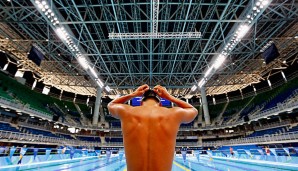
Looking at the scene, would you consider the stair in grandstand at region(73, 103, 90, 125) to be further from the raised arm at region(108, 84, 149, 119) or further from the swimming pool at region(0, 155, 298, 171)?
the raised arm at region(108, 84, 149, 119)

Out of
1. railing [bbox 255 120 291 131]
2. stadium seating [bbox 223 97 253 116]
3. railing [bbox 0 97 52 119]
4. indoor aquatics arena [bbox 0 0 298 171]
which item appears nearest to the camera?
indoor aquatics arena [bbox 0 0 298 171]

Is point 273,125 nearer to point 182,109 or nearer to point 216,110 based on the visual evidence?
point 216,110

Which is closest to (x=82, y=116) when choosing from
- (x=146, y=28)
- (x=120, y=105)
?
(x=146, y=28)

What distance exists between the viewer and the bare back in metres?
1.59

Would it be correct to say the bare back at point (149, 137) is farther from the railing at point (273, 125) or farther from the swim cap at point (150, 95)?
the railing at point (273, 125)

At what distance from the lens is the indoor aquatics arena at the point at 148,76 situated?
1880 millimetres

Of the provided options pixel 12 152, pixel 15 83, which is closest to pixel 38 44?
pixel 15 83

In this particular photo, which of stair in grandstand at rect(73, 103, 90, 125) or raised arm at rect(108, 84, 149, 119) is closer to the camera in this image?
raised arm at rect(108, 84, 149, 119)

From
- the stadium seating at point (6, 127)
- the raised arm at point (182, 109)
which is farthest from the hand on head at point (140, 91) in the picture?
the stadium seating at point (6, 127)

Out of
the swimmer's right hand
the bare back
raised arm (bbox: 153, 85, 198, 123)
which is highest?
the swimmer's right hand

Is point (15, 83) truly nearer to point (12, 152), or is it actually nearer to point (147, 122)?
point (12, 152)

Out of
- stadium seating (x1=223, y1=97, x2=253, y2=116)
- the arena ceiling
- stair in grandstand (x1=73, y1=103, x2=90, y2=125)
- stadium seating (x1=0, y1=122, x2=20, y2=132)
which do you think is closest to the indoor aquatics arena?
stadium seating (x1=0, y1=122, x2=20, y2=132)

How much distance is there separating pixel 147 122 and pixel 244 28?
17.3 m

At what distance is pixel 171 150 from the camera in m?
1.68
